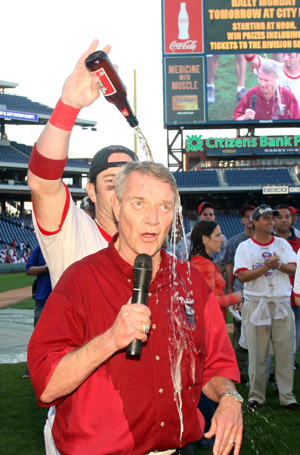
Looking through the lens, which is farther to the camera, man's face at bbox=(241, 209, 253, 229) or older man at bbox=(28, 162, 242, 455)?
man's face at bbox=(241, 209, 253, 229)

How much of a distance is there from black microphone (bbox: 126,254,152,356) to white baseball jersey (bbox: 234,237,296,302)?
4.61 m

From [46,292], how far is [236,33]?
1455 inches

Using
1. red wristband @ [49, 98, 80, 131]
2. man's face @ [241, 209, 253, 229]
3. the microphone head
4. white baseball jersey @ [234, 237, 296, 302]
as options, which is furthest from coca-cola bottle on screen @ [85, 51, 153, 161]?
man's face @ [241, 209, 253, 229]

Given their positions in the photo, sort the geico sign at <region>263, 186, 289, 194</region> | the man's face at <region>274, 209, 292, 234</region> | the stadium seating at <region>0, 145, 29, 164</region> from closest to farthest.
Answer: the man's face at <region>274, 209, 292, 234</region>, the geico sign at <region>263, 186, 289, 194</region>, the stadium seating at <region>0, 145, 29, 164</region>

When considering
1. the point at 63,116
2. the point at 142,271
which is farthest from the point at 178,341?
the point at 63,116

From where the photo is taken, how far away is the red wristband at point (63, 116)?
252 cm

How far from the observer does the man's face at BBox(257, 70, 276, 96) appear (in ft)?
131

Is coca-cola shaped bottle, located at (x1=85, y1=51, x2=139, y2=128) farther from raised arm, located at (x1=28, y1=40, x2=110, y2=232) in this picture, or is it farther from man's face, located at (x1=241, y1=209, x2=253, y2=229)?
man's face, located at (x1=241, y1=209, x2=253, y2=229)

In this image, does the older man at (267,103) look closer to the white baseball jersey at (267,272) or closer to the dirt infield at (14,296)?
the dirt infield at (14,296)

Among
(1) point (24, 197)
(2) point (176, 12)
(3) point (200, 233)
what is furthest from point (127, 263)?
(1) point (24, 197)

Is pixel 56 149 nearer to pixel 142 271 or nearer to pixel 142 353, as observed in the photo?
pixel 142 271

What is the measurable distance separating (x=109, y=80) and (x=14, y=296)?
53.1 ft

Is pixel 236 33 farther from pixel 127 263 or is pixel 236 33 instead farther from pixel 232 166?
pixel 127 263

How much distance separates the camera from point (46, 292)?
246 inches
